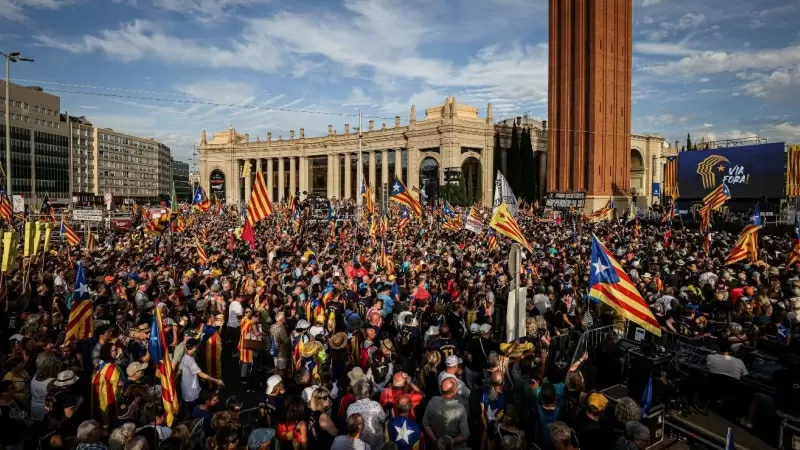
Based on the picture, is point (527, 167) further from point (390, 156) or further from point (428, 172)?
point (390, 156)

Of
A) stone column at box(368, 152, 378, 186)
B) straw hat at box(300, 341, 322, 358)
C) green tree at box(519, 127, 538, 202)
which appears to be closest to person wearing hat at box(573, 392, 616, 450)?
straw hat at box(300, 341, 322, 358)

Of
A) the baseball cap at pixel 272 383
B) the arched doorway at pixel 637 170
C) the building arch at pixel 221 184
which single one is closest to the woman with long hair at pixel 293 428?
the baseball cap at pixel 272 383

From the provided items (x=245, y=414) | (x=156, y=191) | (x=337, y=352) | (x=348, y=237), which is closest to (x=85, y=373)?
(x=245, y=414)

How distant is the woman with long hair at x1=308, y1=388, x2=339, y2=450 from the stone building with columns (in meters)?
36.1

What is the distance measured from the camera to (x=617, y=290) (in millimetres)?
7477

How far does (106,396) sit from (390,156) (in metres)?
65.2

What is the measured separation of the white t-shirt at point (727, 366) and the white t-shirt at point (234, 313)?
8.54 metres

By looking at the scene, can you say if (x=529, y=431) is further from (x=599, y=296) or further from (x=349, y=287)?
(x=349, y=287)

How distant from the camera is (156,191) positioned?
148 meters

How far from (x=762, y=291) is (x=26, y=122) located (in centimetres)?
9770

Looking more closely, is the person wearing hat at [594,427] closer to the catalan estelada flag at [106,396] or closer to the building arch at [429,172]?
the catalan estelada flag at [106,396]

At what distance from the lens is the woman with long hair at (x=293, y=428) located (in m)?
4.90

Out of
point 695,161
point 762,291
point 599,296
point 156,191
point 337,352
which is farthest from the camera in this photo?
point 156,191

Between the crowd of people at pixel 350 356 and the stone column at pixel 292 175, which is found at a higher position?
the stone column at pixel 292 175
